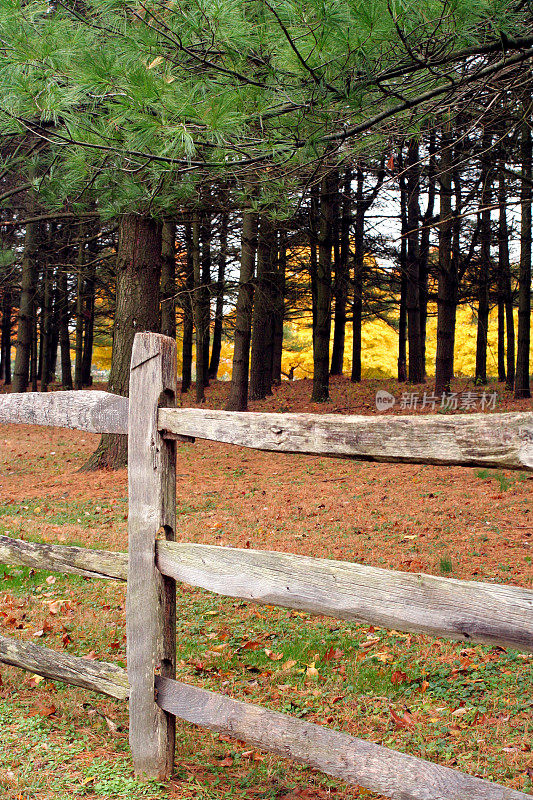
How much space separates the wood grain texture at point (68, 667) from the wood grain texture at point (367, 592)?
0.80 m

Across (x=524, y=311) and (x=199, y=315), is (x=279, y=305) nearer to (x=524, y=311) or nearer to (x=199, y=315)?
(x=199, y=315)

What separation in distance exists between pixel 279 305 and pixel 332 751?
18207mm

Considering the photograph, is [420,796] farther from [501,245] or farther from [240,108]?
[501,245]

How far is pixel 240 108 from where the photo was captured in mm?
4625

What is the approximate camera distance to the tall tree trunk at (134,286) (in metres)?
10.2

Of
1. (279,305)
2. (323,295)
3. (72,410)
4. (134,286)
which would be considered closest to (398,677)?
(72,410)

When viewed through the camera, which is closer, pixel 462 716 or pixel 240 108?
pixel 462 716

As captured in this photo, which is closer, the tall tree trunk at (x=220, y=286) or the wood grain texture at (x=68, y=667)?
the wood grain texture at (x=68, y=667)

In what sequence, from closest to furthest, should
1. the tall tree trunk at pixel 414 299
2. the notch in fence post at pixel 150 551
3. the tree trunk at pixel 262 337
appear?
the notch in fence post at pixel 150 551, the tree trunk at pixel 262 337, the tall tree trunk at pixel 414 299

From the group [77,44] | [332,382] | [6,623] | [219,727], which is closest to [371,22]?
[77,44]

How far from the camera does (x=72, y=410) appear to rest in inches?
144

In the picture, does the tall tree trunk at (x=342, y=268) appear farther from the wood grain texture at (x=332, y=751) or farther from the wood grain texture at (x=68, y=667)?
the wood grain texture at (x=332, y=751)

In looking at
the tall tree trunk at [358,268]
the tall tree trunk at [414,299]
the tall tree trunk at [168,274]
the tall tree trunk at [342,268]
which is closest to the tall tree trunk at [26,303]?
the tall tree trunk at [168,274]

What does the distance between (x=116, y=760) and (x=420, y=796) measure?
170 cm
